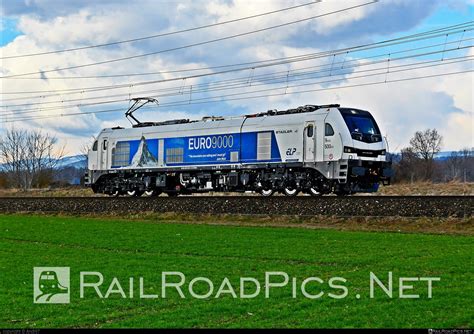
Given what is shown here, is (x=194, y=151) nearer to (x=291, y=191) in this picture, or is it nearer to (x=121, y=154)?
(x=121, y=154)

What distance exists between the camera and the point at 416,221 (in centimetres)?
2281

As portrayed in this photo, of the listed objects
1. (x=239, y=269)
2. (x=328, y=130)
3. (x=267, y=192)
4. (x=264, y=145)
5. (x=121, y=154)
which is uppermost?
(x=328, y=130)

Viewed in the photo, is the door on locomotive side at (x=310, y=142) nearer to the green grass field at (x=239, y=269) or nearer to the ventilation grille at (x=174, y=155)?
the green grass field at (x=239, y=269)

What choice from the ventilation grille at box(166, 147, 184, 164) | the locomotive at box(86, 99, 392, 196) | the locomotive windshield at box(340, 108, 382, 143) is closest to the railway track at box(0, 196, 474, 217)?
the locomotive at box(86, 99, 392, 196)

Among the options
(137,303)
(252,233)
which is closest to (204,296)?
(137,303)

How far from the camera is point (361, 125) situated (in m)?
29.7

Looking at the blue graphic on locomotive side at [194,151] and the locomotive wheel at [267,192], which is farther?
the blue graphic on locomotive side at [194,151]

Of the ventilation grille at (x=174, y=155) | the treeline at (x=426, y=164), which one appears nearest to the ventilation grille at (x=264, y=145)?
the ventilation grille at (x=174, y=155)

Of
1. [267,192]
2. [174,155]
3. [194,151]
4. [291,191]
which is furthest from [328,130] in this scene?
[174,155]

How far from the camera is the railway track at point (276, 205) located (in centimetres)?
2350

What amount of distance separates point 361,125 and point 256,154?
4.89 meters

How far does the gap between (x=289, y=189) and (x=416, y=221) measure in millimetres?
8655

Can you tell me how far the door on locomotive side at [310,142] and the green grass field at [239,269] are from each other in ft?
21.7

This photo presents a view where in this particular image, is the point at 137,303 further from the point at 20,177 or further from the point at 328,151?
the point at 20,177
